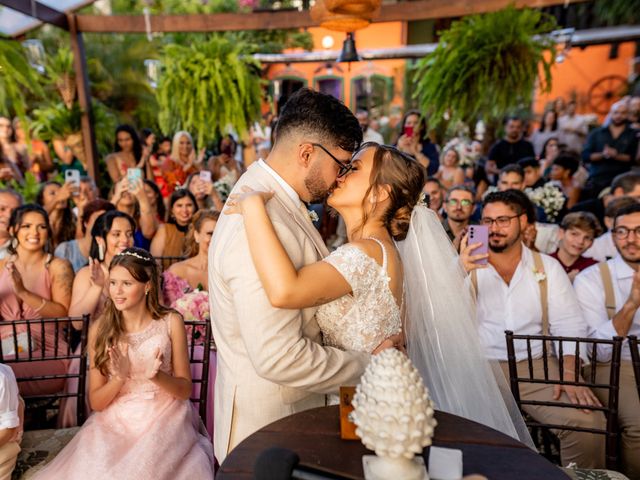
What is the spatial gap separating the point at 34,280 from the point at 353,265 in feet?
8.26

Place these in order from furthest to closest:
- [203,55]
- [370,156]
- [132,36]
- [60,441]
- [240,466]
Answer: [132,36] < [203,55] < [60,441] < [370,156] < [240,466]

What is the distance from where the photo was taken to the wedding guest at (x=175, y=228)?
4.23 m

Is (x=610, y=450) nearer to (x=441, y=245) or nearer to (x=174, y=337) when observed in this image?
(x=441, y=245)

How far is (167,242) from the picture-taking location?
4.28m

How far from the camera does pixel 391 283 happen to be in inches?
68.5

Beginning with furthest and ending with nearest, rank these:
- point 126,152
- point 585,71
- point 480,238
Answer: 1. point 585,71
2. point 126,152
3. point 480,238

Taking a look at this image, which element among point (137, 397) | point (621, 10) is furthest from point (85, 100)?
point (621, 10)

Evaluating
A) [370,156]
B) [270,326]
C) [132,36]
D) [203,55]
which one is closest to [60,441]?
[270,326]

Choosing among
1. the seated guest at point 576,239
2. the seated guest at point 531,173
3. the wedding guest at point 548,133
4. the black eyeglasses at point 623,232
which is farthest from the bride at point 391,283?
the wedding guest at point 548,133

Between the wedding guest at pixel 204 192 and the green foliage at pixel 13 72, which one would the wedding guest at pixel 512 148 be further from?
the green foliage at pixel 13 72

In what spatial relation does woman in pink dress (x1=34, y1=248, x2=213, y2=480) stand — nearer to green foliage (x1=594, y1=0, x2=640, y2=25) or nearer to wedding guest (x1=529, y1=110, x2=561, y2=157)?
wedding guest (x1=529, y1=110, x2=561, y2=157)

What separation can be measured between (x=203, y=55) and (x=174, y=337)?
4152mm

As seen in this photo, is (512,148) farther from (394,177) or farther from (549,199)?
(394,177)

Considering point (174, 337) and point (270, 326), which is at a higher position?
point (270, 326)
